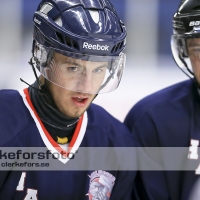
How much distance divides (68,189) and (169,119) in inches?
20.5

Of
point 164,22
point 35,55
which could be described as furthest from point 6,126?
point 164,22

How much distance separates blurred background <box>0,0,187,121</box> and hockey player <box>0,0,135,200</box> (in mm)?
1853

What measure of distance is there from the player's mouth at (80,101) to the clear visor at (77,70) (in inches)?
1.7

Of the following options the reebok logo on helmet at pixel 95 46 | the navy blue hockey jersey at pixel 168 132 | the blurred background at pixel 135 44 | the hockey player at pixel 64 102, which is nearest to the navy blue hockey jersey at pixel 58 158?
the hockey player at pixel 64 102

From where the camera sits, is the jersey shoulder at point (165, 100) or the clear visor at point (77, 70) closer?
the clear visor at point (77, 70)

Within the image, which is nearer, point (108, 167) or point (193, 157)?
point (108, 167)

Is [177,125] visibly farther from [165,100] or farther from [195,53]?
[195,53]

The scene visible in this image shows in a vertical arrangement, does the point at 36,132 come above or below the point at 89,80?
below

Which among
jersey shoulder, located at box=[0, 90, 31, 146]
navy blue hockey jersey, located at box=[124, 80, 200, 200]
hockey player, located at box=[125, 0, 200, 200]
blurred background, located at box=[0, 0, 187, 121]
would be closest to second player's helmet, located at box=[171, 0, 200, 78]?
hockey player, located at box=[125, 0, 200, 200]

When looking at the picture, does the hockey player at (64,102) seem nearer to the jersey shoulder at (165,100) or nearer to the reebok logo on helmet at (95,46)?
the reebok logo on helmet at (95,46)

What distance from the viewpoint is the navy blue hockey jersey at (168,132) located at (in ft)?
7.53

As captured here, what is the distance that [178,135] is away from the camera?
2344mm

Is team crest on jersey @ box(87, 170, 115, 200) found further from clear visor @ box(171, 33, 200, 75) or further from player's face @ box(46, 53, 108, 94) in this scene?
clear visor @ box(171, 33, 200, 75)

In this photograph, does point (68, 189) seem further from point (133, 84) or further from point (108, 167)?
point (133, 84)
